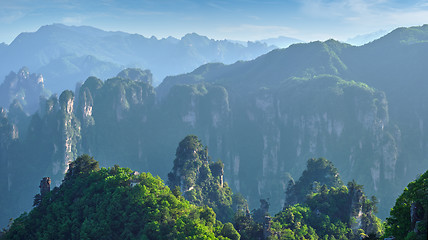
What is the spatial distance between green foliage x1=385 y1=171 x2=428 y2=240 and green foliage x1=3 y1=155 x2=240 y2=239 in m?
17.5

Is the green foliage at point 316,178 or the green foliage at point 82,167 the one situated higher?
the green foliage at point 82,167

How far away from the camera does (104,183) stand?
42.7 m

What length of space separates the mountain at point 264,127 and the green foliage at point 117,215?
248 feet

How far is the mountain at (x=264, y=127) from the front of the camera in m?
111

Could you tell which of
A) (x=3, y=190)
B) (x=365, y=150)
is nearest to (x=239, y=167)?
(x=365, y=150)

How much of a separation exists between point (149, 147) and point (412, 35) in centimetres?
13480

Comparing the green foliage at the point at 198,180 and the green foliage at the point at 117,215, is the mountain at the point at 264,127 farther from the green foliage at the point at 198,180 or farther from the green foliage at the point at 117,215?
the green foliage at the point at 117,215

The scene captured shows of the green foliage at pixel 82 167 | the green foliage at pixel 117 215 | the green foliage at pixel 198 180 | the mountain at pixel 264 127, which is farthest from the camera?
the mountain at pixel 264 127

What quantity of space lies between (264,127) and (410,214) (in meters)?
112

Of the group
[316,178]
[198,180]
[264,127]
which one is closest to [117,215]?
[198,180]

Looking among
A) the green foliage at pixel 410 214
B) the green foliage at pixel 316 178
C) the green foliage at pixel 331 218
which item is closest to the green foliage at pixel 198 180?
the green foliage at pixel 316 178

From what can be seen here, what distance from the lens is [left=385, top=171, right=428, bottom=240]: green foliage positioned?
19.4 m

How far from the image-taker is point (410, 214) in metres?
22.9

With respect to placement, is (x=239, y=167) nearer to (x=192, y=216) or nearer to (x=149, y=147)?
(x=149, y=147)
